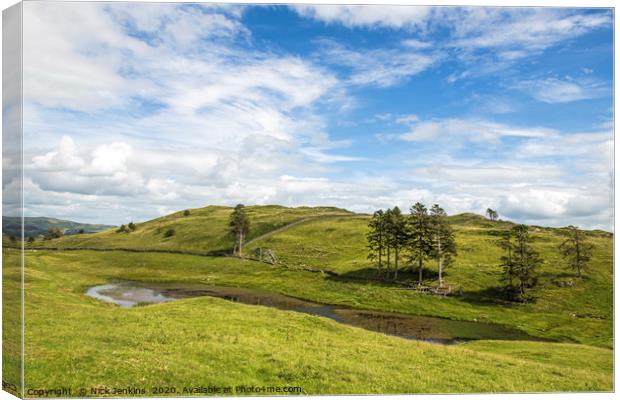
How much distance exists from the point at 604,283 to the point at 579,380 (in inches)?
1777

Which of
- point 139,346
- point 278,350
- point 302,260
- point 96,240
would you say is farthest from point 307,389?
point 96,240

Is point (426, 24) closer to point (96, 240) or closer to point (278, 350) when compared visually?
point (278, 350)

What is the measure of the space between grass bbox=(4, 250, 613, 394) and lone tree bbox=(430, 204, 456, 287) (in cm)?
2801

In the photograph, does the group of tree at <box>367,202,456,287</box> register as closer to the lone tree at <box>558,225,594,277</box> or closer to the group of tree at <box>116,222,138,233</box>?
the lone tree at <box>558,225,594,277</box>

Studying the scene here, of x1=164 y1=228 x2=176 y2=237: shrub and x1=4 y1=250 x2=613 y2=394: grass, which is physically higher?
x1=164 y1=228 x2=176 y2=237: shrub

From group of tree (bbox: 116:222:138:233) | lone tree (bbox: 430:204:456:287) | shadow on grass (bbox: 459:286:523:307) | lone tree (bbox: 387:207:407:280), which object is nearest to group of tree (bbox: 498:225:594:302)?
shadow on grass (bbox: 459:286:523:307)

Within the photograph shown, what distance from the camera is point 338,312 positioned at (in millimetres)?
48875

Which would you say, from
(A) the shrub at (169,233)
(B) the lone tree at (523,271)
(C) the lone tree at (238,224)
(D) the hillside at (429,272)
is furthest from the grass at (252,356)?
(A) the shrub at (169,233)

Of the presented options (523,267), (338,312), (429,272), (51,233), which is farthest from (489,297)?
(51,233)

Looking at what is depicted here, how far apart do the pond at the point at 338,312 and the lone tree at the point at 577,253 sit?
25397mm

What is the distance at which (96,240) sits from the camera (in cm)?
10194

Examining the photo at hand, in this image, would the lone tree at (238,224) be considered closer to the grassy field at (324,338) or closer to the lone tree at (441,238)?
the grassy field at (324,338)

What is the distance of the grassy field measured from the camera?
19500 mm

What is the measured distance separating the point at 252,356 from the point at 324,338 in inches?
295
